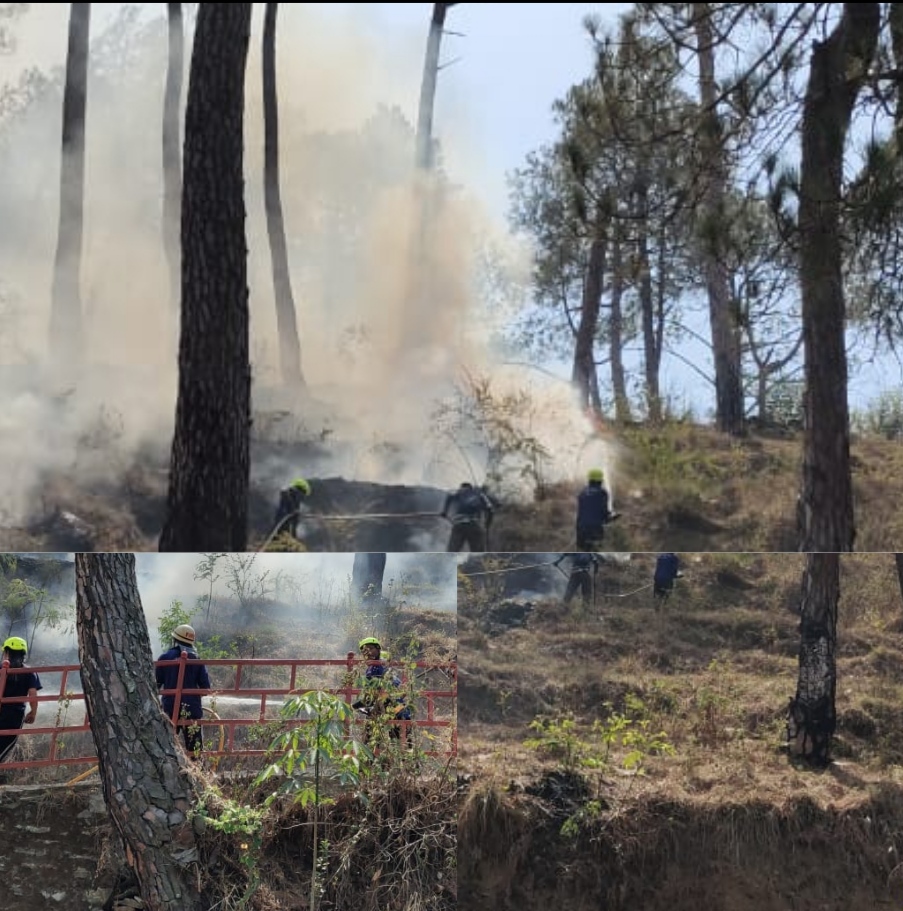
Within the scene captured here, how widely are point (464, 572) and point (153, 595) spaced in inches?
59.1

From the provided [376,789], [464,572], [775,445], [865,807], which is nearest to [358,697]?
[376,789]

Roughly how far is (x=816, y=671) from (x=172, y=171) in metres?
4.68

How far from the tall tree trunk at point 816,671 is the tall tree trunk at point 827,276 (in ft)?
2.56

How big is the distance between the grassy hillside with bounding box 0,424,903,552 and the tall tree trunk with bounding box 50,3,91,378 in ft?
2.77

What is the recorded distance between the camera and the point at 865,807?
5.55 m

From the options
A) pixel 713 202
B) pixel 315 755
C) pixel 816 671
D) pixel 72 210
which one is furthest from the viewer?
pixel 72 210

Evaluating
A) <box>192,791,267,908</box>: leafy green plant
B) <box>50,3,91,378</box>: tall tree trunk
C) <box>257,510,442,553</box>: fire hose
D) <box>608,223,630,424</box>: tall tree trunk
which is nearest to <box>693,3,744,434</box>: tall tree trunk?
<box>608,223,630,424</box>: tall tree trunk

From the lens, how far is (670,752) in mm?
5617

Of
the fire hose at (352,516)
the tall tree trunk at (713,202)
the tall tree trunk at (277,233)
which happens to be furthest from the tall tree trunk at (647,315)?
the tall tree trunk at (277,233)

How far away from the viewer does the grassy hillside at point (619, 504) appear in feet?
22.1

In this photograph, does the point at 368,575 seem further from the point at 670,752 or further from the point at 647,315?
the point at 647,315

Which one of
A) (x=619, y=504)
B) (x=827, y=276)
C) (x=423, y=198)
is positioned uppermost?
(x=423, y=198)

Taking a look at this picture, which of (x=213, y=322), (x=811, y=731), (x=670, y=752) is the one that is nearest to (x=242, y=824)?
(x=670, y=752)

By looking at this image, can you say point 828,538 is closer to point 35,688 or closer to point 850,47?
point 850,47
